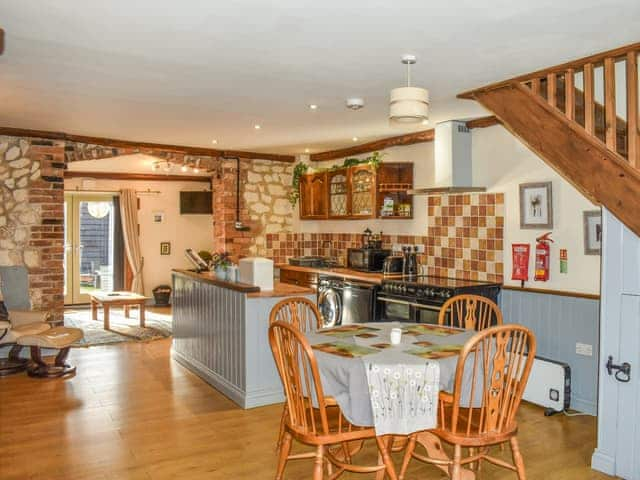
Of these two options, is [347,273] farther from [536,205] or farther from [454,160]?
[536,205]

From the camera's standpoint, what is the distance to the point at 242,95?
4539 mm

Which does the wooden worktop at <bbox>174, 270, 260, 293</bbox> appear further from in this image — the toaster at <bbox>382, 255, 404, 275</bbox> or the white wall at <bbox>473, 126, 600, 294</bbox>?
the white wall at <bbox>473, 126, 600, 294</bbox>

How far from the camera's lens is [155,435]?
392 centimetres

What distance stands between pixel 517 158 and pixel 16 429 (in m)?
4.63

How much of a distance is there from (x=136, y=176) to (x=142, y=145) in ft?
10.8

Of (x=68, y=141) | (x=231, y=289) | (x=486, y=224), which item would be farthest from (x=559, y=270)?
(x=68, y=141)

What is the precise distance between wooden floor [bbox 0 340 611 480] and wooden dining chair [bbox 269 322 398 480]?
580mm

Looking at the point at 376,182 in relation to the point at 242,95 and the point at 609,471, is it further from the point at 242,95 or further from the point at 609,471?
the point at 609,471

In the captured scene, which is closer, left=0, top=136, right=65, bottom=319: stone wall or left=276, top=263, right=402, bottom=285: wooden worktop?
left=276, top=263, right=402, bottom=285: wooden worktop

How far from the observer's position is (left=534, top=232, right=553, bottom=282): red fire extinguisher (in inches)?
191

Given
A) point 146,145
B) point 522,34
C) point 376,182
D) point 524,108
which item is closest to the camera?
point 522,34

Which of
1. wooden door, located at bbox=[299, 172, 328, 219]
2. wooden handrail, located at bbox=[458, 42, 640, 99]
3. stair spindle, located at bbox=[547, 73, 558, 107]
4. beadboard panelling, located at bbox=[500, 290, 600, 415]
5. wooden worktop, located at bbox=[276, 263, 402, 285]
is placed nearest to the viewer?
wooden handrail, located at bbox=[458, 42, 640, 99]

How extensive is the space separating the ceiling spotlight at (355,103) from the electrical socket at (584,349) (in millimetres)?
2655

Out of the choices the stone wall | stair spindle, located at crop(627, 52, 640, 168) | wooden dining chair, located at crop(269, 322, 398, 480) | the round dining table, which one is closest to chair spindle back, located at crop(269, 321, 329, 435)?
wooden dining chair, located at crop(269, 322, 398, 480)
